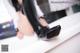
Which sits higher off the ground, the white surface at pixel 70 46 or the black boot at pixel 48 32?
the black boot at pixel 48 32

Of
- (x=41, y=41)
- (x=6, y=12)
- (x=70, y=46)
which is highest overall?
(x=6, y=12)

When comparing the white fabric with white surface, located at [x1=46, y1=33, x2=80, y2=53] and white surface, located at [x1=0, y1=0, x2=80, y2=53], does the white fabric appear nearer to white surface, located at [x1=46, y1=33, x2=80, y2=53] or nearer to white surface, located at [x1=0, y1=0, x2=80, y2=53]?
white surface, located at [x1=0, y1=0, x2=80, y2=53]

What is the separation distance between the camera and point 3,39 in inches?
39.5

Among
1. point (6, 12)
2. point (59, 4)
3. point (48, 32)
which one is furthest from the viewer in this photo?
point (59, 4)

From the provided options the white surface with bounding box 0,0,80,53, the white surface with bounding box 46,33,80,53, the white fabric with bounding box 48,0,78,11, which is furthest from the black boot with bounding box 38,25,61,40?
the white fabric with bounding box 48,0,78,11

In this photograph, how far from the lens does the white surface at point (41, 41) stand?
1045 millimetres

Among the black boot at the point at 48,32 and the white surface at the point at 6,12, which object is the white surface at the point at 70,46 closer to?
the black boot at the point at 48,32

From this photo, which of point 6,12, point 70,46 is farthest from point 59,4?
point 6,12

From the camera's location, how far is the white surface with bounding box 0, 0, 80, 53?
1.04 meters

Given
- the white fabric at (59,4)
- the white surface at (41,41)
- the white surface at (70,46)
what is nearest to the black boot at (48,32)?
the white surface at (41,41)

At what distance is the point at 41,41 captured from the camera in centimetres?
119

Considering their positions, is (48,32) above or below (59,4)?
below

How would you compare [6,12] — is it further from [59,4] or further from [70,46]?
[70,46]

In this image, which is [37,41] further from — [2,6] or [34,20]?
[2,6]
